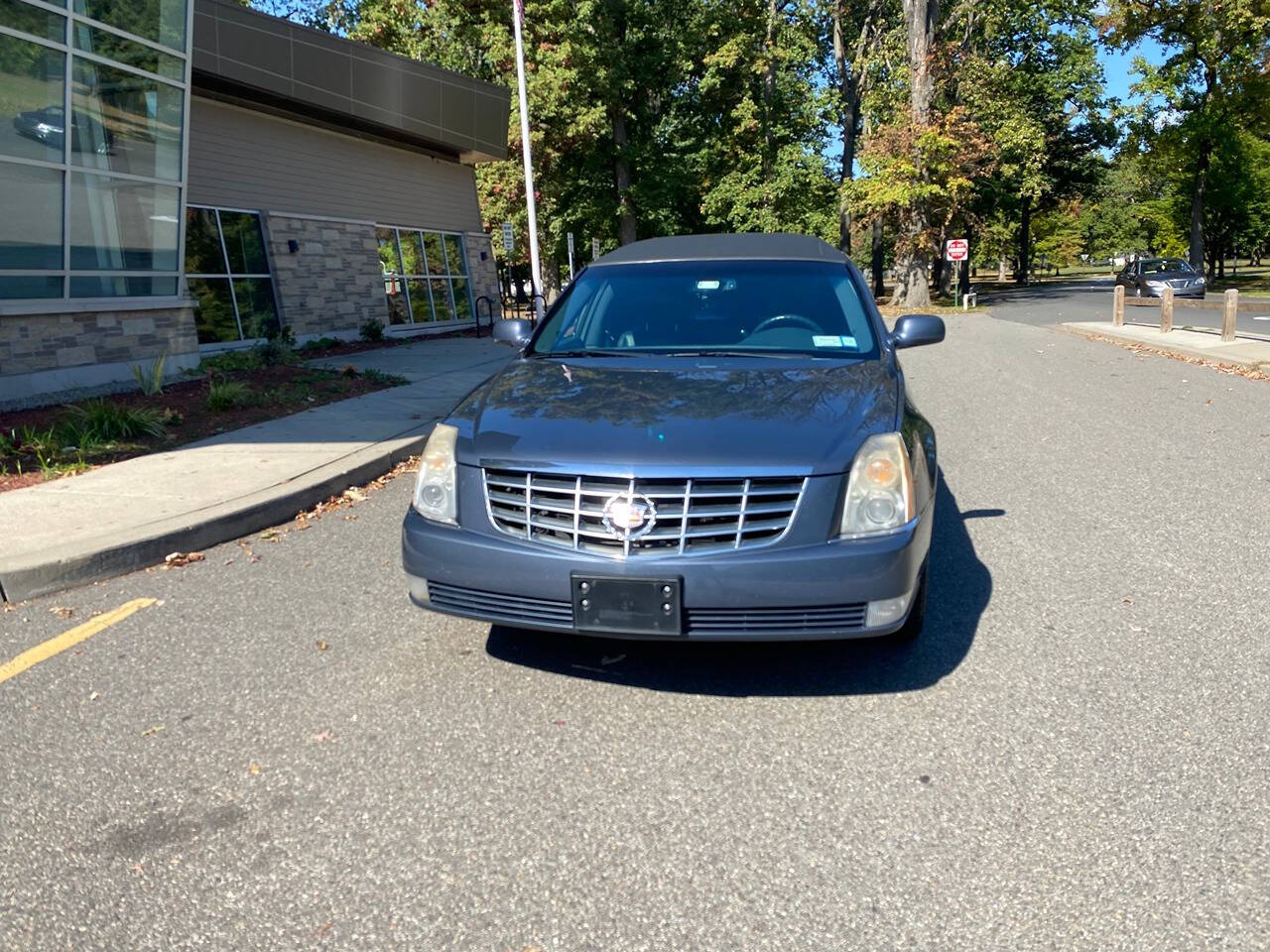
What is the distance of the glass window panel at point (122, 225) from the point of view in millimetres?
10984

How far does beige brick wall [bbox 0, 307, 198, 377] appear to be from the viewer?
10.1 m

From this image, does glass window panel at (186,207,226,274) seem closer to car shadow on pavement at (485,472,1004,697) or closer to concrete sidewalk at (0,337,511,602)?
concrete sidewalk at (0,337,511,602)

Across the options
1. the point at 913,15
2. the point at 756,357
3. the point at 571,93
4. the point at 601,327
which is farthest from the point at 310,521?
the point at 913,15

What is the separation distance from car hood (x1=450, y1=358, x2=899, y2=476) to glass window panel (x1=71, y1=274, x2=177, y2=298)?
8.96 meters

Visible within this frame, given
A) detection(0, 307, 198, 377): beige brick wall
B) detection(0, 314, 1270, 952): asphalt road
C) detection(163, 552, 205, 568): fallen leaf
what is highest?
detection(0, 307, 198, 377): beige brick wall

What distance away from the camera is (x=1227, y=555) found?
491cm

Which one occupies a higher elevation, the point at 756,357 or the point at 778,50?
the point at 778,50

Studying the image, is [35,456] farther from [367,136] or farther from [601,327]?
[367,136]

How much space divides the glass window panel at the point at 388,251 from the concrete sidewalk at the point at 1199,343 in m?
14.9

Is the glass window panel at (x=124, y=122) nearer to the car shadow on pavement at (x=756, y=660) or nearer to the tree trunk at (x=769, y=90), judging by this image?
the car shadow on pavement at (x=756, y=660)

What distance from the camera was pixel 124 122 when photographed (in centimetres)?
1138

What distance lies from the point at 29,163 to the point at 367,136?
35.1 ft

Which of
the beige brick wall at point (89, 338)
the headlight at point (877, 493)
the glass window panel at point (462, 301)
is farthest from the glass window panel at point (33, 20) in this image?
the glass window panel at point (462, 301)

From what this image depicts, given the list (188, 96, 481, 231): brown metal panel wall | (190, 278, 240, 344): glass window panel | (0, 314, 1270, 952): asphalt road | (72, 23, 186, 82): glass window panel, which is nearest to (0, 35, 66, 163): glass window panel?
(72, 23, 186, 82): glass window panel
